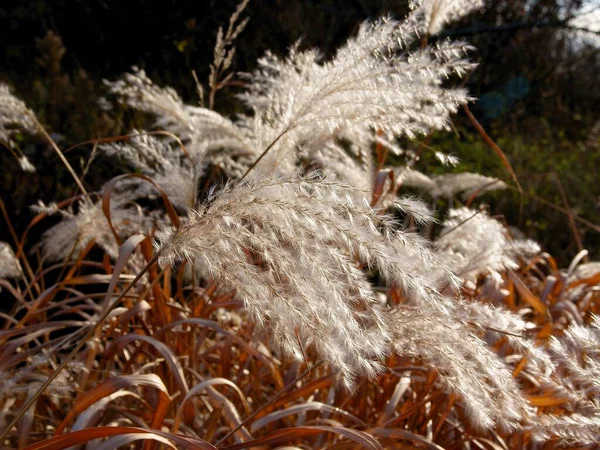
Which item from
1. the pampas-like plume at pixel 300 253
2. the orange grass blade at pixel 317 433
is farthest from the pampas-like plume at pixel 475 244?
the pampas-like plume at pixel 300 253

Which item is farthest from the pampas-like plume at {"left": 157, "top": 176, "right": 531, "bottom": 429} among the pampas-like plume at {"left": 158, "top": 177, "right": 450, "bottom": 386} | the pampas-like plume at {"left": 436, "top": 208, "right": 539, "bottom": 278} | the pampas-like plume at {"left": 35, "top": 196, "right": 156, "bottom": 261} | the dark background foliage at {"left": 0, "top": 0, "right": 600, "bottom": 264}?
the dark background foliage at {"left": 0, "top": 0, "right": 600, "bottom": 264}

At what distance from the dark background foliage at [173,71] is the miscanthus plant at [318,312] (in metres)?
1.30

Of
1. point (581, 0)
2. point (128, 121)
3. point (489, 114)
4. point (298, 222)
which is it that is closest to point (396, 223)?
point (298, 222)

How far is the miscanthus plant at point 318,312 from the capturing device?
4.35 ft

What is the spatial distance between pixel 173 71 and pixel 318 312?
219 inches

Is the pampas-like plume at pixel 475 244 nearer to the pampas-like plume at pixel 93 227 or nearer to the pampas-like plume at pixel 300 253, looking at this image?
the pampas-like plume at pixel 300 253

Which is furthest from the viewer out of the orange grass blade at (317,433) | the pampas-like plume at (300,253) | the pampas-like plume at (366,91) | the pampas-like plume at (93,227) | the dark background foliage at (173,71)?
the dark background foliage at (173,71)

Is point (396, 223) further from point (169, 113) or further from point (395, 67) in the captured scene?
point (169, 113)

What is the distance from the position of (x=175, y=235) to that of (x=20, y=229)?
3181mm

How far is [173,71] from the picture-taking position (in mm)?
6582

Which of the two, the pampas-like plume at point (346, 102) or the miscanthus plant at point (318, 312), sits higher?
the pampas-like plume at point (346, 102)

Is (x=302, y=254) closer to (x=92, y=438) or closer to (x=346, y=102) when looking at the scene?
(x=92, y=438)

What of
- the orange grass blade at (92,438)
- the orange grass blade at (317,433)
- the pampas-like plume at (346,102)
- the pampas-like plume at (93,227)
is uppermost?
the pampas-like plume at (346,102)

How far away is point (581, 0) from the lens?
11.2 meters
